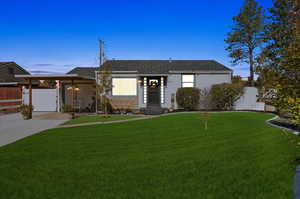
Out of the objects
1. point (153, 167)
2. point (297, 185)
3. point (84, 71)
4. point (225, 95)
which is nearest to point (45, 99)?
point (84, 71)

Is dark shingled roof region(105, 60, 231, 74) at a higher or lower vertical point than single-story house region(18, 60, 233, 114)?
higher

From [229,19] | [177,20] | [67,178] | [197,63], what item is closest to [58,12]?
[177,20]

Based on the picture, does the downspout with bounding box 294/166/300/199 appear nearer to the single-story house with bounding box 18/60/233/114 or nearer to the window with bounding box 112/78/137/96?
the single-story house with bounding box 18/60/233/114

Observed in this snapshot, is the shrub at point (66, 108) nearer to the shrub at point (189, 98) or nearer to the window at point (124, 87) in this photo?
the window at point (124, 87)

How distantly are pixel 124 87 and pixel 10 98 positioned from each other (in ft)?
36.1

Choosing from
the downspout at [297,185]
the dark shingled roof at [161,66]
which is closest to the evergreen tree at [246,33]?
the dark shingled roof at [161,66]

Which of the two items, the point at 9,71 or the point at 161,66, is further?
the point at 9,71

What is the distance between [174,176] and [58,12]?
2009 cm

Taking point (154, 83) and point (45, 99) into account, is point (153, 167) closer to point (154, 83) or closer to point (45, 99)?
point (154, 83)

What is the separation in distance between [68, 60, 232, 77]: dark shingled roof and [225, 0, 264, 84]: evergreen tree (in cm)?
269

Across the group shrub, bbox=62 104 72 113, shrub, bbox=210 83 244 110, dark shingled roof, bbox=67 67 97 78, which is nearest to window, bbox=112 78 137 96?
shrub, bbox=62 104 72 113

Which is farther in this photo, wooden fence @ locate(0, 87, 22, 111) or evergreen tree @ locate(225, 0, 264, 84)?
evergreen tree @ locate(225, 0, 264, 84)

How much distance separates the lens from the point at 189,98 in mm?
18562

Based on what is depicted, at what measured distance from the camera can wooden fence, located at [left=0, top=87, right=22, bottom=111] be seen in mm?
19344
